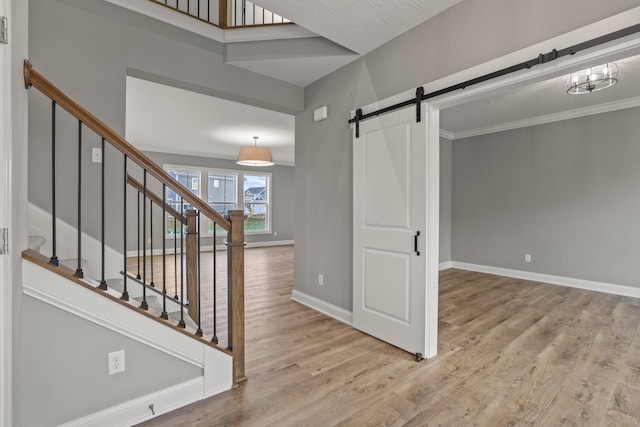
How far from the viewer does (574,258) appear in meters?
4.54

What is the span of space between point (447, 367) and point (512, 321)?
4.62ft

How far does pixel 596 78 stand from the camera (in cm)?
311

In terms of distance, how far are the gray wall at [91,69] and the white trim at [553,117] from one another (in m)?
4.84

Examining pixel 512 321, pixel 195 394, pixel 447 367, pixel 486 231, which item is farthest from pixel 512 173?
pixel 195 394

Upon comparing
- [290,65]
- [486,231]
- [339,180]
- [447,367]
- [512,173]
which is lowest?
[447,367]

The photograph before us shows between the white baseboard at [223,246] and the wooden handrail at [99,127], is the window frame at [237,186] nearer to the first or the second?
the white baseboard at [223,246]

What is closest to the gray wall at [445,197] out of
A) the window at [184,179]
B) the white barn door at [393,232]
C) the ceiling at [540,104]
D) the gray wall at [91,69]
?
the ceiling at [540,104]

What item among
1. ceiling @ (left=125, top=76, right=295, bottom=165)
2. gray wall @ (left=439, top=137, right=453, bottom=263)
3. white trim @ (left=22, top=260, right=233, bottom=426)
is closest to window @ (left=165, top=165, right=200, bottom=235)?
ceiling @ (left=125, top=76, right=295, bottom=165)

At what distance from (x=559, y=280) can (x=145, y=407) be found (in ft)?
18.2

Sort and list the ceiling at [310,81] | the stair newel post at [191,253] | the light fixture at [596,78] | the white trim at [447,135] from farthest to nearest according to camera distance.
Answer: the white trim at [447,135] < the light fixture at [596,78] < the stair newel post at [191,253] < the ceiling at [310,81]

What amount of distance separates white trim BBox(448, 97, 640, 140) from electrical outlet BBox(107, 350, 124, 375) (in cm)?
582

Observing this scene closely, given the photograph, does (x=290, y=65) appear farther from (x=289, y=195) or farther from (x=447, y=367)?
(x=289, y=195)

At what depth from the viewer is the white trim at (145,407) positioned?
1.56 m

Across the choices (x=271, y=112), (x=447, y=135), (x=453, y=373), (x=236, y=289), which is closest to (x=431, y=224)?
(x=453, y=373)
